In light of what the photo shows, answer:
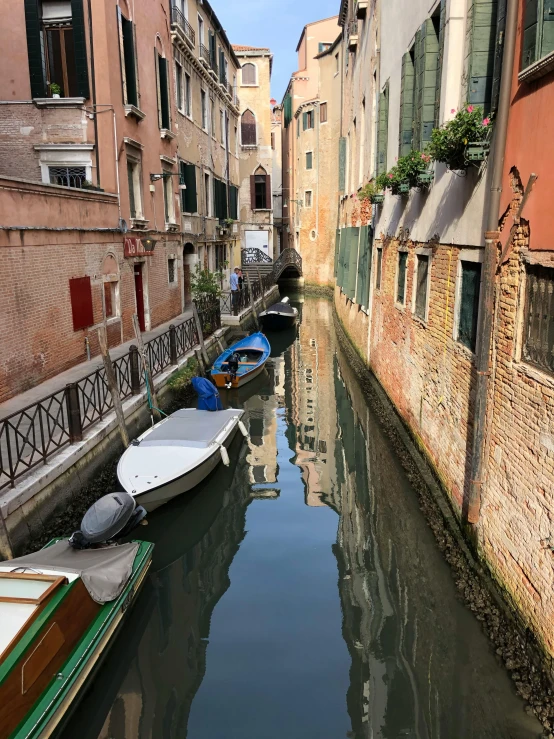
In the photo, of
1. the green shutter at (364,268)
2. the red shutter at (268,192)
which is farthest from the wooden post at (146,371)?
the red shutter at (268,192)

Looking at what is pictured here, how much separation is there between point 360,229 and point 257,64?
21.2 meters

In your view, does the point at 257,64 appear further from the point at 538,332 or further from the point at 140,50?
the point at 538,332

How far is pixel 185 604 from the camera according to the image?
5.37 m

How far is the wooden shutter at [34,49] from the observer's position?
10.1 meters

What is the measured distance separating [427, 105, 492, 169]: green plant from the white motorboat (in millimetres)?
4384

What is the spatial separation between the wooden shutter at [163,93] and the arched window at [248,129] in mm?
16843

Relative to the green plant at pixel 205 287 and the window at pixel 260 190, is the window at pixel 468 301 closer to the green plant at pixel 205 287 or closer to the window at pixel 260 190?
the green plant at pixel 205 287

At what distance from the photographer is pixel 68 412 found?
6555mm

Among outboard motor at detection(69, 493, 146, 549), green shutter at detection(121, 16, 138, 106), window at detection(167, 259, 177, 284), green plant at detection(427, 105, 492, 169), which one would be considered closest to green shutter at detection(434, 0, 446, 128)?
green plant at detection(427, 105, 492, 169)

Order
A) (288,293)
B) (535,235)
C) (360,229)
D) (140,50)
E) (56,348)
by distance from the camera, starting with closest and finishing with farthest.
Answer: (535,235)
(56,348)
(140,50)
(360,229)
(288,293)

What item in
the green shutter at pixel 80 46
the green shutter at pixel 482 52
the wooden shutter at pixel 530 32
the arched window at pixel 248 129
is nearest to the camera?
the wooden shutter at pixel 530 32

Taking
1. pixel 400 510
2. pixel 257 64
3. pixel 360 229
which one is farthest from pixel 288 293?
pixel 400 510

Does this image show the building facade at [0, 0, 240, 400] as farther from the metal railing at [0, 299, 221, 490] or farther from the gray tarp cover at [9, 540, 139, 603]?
the gray tarp cover at [9, 540, 139, 603]

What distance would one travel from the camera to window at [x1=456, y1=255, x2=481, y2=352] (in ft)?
18.2
